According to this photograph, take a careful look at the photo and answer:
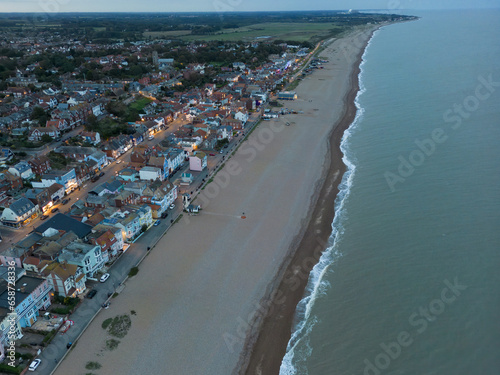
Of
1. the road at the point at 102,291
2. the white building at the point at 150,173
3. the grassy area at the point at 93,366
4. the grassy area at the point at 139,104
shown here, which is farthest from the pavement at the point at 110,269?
the grassy area at the point at 139,104

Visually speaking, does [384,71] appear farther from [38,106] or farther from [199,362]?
[199,362]

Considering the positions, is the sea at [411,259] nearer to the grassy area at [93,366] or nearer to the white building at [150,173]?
the grassy area at [93,366]

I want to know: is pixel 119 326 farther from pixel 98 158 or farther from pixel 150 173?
pixel 98 158

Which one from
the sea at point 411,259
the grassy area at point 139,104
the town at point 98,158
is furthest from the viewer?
the grassy area at point 139,104

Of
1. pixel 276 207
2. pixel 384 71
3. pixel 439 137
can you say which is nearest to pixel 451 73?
pixel 384 71

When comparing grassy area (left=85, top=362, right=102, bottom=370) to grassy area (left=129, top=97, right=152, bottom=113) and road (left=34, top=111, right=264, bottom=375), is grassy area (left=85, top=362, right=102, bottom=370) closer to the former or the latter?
road (left=34, top=111, right=264, bottom=375)

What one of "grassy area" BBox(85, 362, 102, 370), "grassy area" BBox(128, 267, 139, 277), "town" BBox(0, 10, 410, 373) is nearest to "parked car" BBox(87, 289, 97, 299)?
"town" BBox(0, 10, 410, 373)
